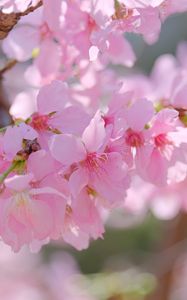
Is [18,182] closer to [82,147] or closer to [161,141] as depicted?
[82,147]

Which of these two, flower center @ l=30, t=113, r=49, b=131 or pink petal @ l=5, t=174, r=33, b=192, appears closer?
pink petal @ l=5, t=174, r=33, b=192

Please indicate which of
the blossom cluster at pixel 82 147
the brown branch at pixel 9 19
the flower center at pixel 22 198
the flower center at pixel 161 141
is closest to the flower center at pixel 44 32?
the blossom cluster at pixel 82 147

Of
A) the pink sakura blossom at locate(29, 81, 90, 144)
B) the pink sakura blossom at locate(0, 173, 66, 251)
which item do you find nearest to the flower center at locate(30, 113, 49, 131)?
the pink sakura blossom at locate(29, 81, 90, 144)

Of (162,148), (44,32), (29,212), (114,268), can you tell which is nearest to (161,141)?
(162,148)

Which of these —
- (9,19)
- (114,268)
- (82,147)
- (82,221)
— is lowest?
(114,268)

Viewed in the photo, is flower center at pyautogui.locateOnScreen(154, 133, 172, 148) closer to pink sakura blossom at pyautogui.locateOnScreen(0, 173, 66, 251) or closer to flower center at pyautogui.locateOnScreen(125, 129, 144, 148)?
flower center at pyautogui.locateOnScreen(125, 129, 144, 148)

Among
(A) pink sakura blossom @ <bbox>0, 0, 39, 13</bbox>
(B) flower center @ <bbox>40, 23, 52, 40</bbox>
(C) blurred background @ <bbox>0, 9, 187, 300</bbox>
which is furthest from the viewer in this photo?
(C) blurred background @ <bbox>0, 9, 187, 300</bbox>
